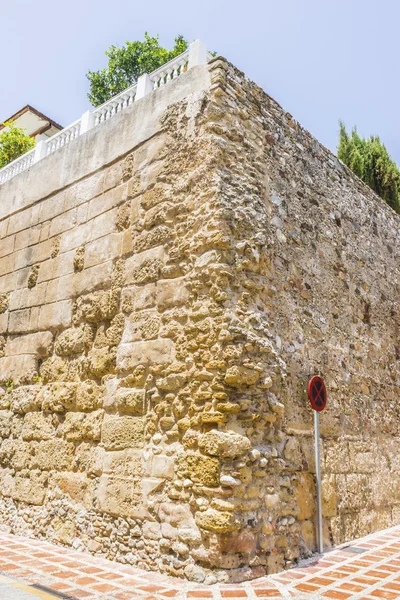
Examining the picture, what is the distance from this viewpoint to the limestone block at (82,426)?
4.41 metres

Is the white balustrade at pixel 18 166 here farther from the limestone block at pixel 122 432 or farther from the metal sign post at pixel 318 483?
the metal sign post at pixel 318 483

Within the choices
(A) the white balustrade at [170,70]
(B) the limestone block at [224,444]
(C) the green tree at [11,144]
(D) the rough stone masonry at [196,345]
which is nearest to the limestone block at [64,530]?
(D) the rough stone masonry at [196,345]

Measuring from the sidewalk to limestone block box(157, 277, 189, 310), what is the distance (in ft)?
6.47

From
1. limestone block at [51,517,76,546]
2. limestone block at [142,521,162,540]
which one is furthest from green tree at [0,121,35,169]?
limestone block at [142,521,162,540]

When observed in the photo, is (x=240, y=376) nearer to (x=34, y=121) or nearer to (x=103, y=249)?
(x=103, y=249)

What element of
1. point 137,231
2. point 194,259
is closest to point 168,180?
point 137,231

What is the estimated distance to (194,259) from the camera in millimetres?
4031

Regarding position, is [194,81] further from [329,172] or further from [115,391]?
[115,391]

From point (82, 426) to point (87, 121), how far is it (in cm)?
346

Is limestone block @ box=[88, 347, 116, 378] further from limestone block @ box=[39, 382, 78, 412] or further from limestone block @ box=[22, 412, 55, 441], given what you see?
limestone block @ box=[22, 412, 55, 441]

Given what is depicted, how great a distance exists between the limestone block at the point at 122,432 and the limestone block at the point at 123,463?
48 mm

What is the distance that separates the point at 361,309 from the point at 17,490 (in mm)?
4160

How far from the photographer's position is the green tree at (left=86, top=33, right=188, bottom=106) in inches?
736

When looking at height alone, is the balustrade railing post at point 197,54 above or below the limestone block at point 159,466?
above
